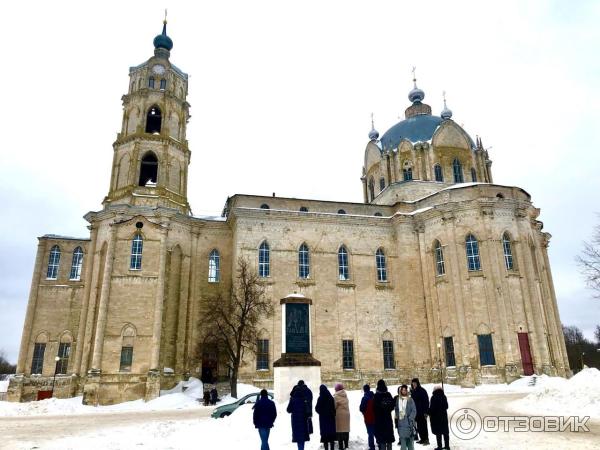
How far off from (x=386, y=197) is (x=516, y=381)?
716 inches

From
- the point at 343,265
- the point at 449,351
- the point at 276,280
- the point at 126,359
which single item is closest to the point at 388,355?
the point at 449,351

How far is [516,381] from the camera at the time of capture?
28.0m

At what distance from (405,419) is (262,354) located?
22353 millimetres

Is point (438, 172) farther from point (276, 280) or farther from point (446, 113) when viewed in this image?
point (276, 280)

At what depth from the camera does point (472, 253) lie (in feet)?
105

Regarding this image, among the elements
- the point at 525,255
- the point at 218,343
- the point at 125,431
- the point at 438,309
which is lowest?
the point at 125,431

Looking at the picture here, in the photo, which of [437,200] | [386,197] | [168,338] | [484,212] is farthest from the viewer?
[386,197]

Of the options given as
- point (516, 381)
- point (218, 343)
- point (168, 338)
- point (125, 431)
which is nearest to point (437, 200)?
point (516, 381)

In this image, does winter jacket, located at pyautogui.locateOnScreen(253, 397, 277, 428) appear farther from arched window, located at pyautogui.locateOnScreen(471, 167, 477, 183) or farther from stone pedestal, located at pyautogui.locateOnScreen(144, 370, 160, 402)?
arched window, located at pyautogui.locateOnScreen(471, 167, 477, 183)

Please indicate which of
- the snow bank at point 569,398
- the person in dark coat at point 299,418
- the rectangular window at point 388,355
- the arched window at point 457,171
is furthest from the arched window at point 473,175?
the person in dark coat at point 299,418

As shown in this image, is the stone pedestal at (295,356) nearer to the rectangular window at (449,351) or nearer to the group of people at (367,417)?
the group of people at (367,417)

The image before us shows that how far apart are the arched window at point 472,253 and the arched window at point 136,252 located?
21621 millimetres

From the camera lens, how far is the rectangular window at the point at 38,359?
30750 millimetres

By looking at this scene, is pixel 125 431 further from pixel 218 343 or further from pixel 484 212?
pixel 484 212
